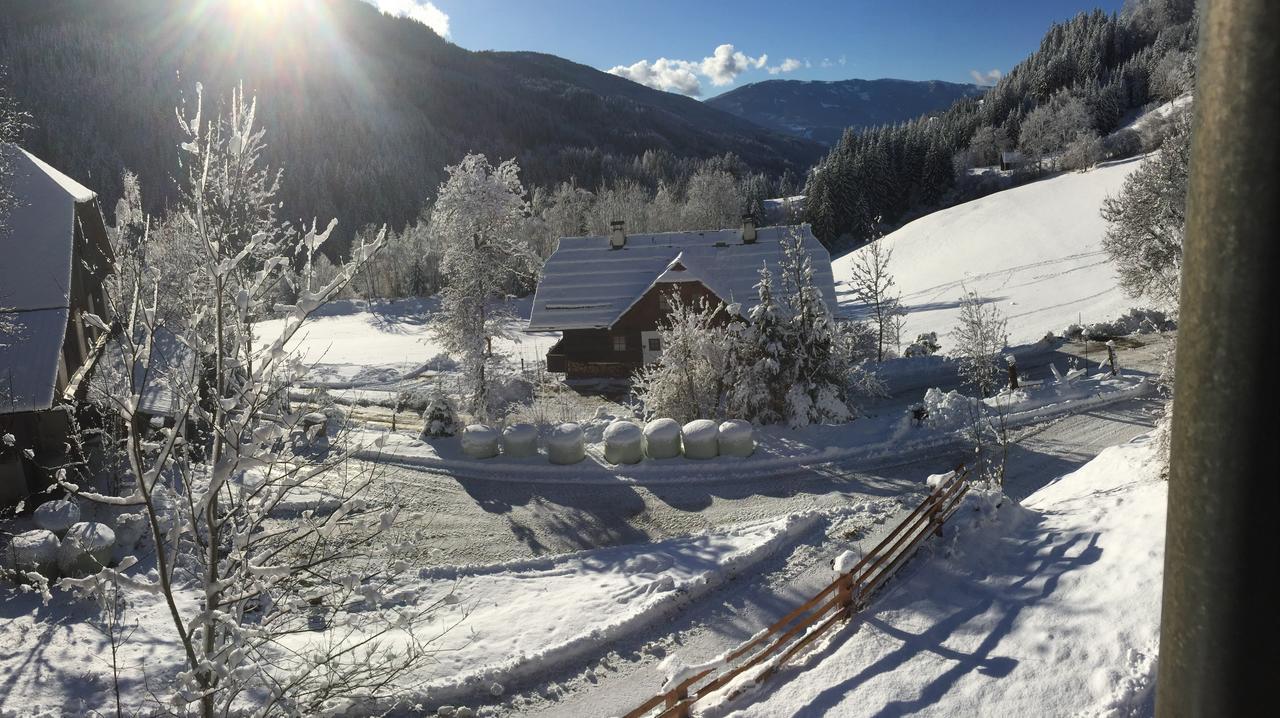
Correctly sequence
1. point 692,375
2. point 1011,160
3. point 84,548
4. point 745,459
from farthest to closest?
1. point 1011,160
2. point 692,375
3. point 745,459
4. point 84,548

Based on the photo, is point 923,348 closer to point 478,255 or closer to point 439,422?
point 478,255

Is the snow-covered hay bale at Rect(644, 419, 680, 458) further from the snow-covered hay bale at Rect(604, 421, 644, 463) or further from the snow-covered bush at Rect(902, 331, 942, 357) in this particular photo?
the snow-covered bush at Rect(902, 331, 942, 357)

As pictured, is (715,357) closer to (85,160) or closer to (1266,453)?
(1266,453)

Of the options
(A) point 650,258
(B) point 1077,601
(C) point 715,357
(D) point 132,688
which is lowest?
(D) point 132,688

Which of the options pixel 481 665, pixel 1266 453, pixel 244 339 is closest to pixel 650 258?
pixel 481 665

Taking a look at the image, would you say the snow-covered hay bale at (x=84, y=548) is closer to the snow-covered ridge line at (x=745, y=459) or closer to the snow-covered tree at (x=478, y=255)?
the snow-covered ridge line at (x=745, y=459)

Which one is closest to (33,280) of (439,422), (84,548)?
(84,548)
